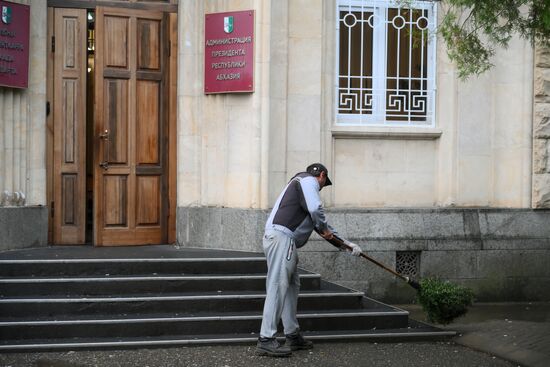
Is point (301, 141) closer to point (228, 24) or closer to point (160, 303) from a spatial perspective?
point (228, 24)

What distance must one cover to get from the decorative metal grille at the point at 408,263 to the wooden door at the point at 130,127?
11.0 ft

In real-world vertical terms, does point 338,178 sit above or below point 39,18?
below

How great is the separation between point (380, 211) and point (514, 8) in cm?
430

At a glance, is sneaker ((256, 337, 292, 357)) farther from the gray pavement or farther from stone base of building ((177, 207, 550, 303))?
stone base of building ((177, 207, 550, 303))

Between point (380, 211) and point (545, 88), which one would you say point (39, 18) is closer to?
point (380, 211)

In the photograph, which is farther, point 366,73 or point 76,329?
point 366,73

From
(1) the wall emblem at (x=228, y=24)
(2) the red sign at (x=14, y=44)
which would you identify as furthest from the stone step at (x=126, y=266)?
(1) the wall emblem at (x=228, y=24)

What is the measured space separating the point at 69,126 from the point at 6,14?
1.77m

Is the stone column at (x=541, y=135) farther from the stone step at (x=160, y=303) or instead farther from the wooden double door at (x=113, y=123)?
the wooden double door at (x=113, y=123)

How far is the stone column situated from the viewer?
521 inches

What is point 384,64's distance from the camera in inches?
517

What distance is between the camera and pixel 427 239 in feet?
42.2

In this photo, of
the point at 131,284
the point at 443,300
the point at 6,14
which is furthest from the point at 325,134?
the point at 6,14

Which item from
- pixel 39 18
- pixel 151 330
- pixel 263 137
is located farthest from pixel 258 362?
pixel 39 18
